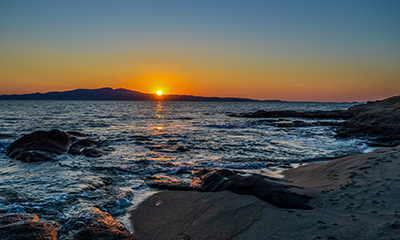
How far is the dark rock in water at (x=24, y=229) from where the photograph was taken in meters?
3.89

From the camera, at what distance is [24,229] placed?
4.06m

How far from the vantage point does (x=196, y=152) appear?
13672mm

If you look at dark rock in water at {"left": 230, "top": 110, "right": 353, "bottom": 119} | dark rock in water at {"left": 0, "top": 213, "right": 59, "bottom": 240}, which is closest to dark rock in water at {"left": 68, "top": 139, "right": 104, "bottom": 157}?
dark rock in water at {"left": 0, "top": 213, "right": 59, "bottom": 240}

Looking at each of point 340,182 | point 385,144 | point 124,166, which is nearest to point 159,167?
point 124,166

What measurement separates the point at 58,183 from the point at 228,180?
522 cm

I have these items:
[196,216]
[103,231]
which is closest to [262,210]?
[196,216]

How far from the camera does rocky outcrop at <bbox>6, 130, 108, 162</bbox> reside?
10.8m

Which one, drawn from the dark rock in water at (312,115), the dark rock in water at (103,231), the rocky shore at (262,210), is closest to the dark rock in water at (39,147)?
the rocky shore at (262,210)

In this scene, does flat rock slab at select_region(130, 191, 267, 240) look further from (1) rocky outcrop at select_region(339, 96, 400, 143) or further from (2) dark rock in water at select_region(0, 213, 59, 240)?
(1) rocky outcrop at select_region(339, 96, 400, 143)

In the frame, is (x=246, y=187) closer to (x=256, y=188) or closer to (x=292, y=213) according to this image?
(x=256, y=188)

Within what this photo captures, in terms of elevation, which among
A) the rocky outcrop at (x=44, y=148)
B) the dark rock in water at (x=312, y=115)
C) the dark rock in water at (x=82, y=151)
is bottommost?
the dark rock in water at (x=82, y=151)

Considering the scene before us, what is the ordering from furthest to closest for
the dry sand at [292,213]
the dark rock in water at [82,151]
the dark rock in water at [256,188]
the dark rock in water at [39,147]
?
the dark rock in water at [82,151] < the dark rock in water at [39,147] < the dark rock in water at [256,188] < the dry sand at [292,213]

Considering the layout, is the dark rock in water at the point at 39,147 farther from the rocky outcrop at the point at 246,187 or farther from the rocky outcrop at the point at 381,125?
the rocky outcrop at the point at 381,125

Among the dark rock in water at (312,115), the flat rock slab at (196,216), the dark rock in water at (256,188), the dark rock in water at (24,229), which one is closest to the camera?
the dark rock in water at (24,229)
